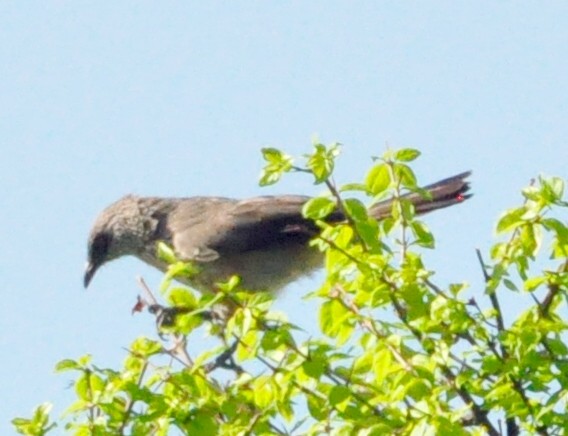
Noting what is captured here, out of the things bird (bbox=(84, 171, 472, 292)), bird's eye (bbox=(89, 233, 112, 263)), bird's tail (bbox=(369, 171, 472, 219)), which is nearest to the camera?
bird's tail (bbox=(369, 171, 472, 219))

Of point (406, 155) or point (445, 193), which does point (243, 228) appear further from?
point (406, 155)

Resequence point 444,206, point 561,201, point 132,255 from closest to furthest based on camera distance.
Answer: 1. point 561,201
2. point 444,206
3. point 132,255

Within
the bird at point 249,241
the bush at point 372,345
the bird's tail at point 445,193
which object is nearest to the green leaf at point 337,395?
the bush at point 372,345

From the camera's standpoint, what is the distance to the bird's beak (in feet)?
36.7

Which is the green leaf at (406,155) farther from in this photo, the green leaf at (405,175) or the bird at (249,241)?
the bird at (249,241)

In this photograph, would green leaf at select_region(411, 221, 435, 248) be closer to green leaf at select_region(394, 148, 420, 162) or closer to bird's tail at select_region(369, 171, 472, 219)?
green leaf at select_region(394, 148, 420, 162)

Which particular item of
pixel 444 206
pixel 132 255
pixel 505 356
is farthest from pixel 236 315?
pixel 132 255

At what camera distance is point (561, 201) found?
16.0ft

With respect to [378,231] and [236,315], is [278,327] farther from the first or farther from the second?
[378,231]

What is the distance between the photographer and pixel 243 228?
10.0m

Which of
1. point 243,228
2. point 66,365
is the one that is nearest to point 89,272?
point 243,228

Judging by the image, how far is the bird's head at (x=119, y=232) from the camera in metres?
10.9

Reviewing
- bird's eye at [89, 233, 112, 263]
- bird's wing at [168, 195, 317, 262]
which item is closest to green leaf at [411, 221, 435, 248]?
bird's wing at [168, 195, 317, 262]

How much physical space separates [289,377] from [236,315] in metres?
0.29
